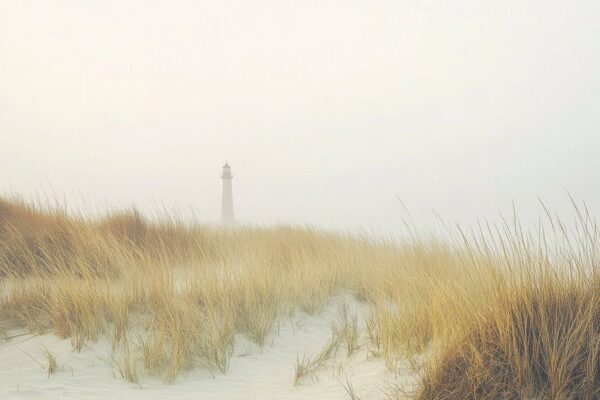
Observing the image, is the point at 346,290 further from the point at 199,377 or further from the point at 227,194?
the point at 227,194

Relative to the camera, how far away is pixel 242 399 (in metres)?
3.28

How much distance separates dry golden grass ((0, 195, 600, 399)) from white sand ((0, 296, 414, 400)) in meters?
0.10

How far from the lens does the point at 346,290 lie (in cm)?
579

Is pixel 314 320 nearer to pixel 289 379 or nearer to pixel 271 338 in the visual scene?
pixel 271 338

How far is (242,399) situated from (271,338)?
43.9 inches

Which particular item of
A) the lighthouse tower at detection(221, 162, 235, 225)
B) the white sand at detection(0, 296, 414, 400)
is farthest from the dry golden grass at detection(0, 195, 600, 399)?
the lighthouse tower at detection(221, 162, 235, 225)

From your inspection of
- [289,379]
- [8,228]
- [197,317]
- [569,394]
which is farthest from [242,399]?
[8,228]

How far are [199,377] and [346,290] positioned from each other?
2.58 m

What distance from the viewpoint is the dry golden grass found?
2.42 m

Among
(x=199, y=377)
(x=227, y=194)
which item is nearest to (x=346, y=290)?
(x=199, y=377)

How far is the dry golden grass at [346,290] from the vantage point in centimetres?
242

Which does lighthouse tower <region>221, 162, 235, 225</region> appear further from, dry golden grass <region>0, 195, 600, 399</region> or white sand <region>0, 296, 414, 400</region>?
white sand <region>0, 296, 414, 400</region>

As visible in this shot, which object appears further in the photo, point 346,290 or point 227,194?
point 227,194

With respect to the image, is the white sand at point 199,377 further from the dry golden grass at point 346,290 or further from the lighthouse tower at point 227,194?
the lighthouse tower at point 227,194
